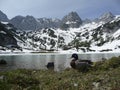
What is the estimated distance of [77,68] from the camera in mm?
26562

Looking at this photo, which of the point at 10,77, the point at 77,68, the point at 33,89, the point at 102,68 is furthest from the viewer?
the point at 102,68

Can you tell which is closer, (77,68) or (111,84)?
(111,84)

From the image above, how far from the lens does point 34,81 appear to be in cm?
2008

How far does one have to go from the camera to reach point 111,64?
32.5 m

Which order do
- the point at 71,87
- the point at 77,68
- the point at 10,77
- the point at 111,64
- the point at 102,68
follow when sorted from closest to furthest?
the point at 71,87 → the point at 10,77 → the point at 77,68 → the point at 102,68 → the point at 111,64

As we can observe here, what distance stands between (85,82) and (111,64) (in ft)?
46.1

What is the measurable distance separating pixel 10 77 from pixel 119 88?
8.06 metres

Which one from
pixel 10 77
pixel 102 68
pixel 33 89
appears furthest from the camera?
pixel 102 68

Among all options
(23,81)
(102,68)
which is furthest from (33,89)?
(102,68)

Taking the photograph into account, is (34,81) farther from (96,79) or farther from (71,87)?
(96,79)

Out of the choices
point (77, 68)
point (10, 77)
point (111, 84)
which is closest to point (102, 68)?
point (77, 68)

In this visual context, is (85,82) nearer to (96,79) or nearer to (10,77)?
(96,79)

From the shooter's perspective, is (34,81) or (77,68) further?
(77,68)

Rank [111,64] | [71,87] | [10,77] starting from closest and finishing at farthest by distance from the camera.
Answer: [71,87] → [10,77] → [111,64]
